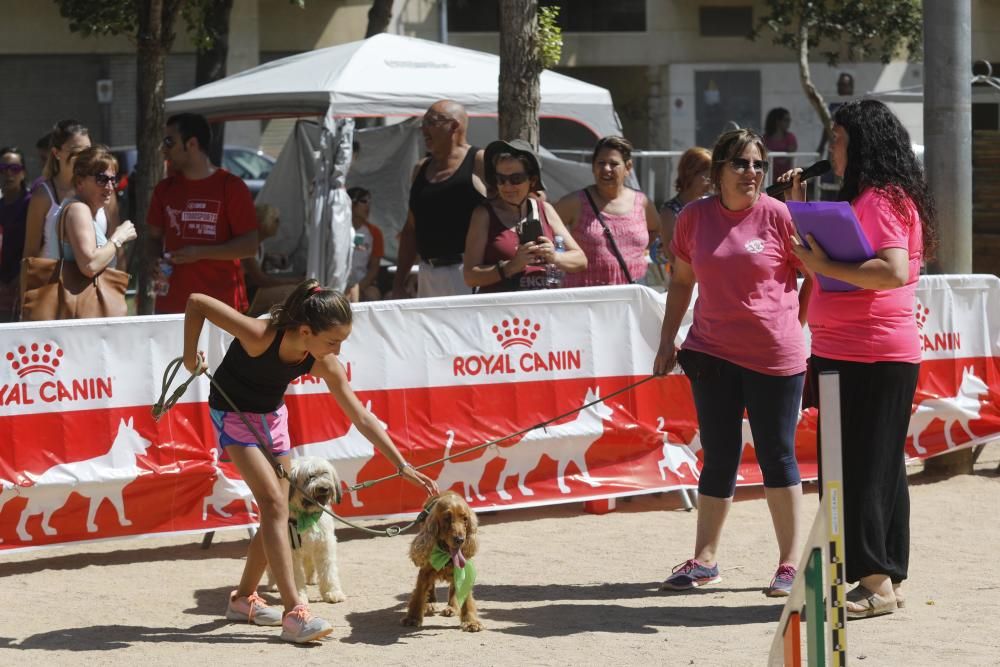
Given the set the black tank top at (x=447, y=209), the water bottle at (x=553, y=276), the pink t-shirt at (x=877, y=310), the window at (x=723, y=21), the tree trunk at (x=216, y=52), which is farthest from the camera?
the window at (x=723, y=21)

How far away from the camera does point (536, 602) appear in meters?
6.24

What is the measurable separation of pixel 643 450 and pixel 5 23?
2463 cm

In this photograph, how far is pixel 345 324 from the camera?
5.41m

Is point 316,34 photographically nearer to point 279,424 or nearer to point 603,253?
point 603,253

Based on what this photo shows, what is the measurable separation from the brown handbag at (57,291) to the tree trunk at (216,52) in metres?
8.35

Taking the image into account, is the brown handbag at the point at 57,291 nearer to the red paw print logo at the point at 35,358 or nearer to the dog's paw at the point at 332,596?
the red paw print logo at the point at 35,358

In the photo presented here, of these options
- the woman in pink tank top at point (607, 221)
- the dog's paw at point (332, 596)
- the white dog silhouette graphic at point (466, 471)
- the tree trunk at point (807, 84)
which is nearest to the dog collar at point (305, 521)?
the dog's paw at point (332, 596)

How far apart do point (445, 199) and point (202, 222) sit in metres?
1.41

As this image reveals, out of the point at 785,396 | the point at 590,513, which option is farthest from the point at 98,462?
the point at 785,396

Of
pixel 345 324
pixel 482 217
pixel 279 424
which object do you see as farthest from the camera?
pixel 482 217

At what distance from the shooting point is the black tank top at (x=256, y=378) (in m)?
5.62

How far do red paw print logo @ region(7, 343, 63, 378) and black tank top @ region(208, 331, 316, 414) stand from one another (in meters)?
1.49

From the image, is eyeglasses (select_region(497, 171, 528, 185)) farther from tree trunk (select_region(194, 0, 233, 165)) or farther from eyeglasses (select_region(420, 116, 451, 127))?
tree trunk (select_region(194, 0, 233, 165))

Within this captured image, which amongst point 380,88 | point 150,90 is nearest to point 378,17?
point 150,90
